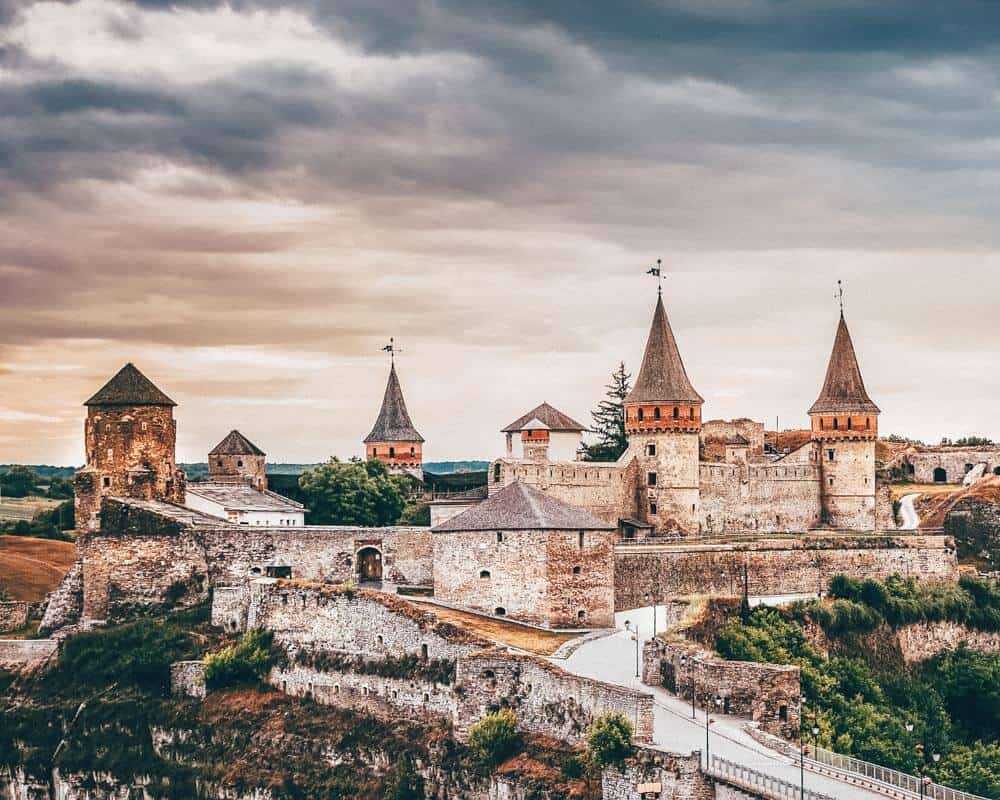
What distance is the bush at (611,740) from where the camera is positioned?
48.3m

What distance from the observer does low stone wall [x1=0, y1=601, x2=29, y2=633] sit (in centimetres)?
7075

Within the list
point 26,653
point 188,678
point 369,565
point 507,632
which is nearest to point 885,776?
point 507,632

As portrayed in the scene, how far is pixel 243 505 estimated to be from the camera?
76.1 metres

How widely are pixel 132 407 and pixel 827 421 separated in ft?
106

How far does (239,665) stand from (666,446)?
77.6 feet

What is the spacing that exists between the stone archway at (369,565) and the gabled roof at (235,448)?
816 inches

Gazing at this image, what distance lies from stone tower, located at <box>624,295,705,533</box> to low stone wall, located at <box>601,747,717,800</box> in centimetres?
3202

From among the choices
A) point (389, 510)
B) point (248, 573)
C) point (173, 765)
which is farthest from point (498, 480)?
point (173, 765)

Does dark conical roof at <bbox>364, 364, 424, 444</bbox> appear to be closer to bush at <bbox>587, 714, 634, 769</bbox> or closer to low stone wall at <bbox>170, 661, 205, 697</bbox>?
low stone wall at <bbox>170, 661, 205, 697</bbox>

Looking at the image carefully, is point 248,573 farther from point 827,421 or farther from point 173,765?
point 827,421

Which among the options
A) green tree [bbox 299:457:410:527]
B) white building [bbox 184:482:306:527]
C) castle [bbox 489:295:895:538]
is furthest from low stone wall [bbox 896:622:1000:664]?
white building [bbox 184:482:306:527]

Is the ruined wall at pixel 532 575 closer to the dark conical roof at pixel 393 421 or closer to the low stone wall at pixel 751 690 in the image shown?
the low stone wall at pixel 751 690

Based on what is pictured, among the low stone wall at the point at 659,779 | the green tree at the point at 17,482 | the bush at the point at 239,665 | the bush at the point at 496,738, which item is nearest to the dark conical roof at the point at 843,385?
the bush at the point at 239,665

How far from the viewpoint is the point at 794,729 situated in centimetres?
5406
